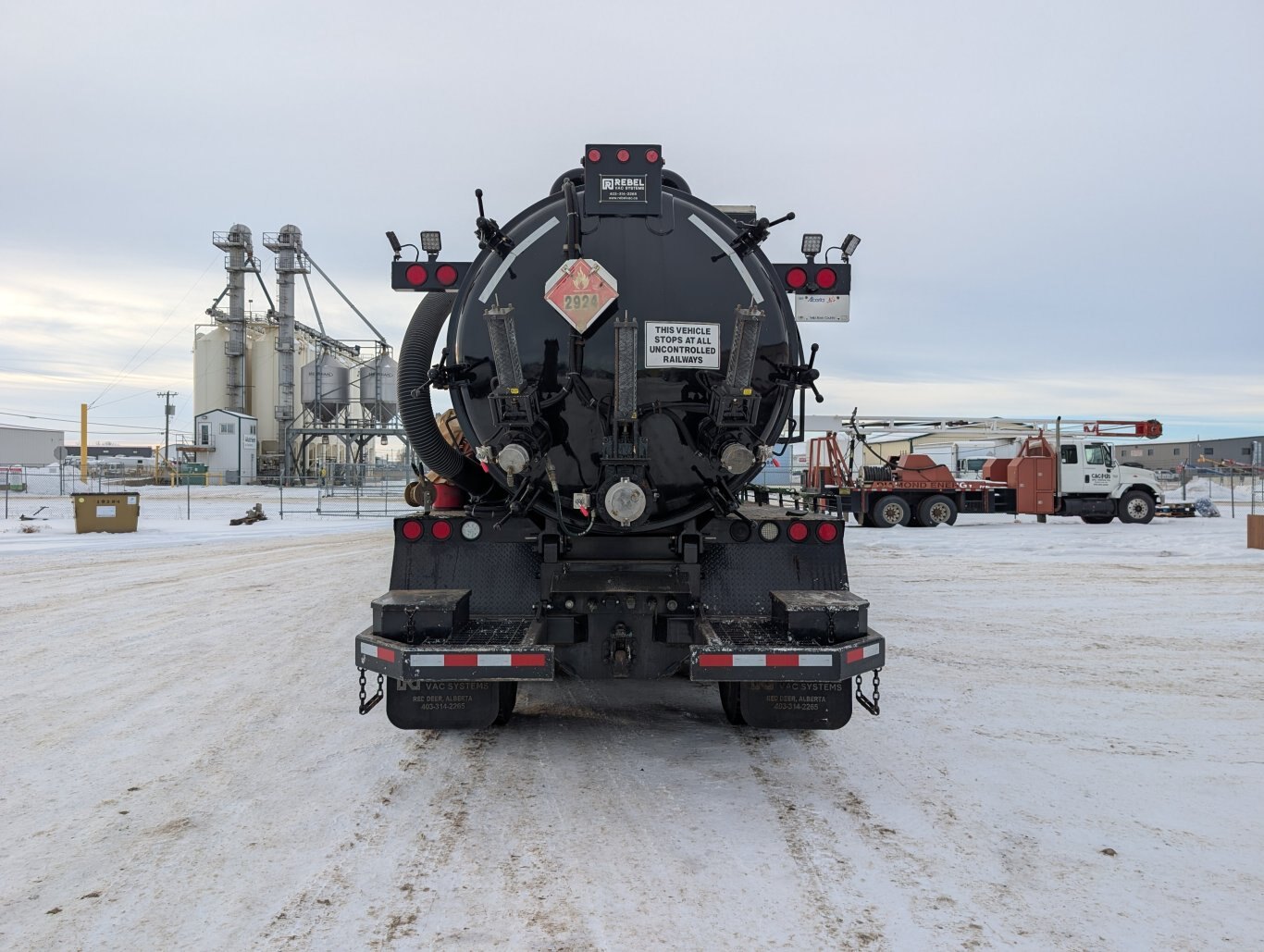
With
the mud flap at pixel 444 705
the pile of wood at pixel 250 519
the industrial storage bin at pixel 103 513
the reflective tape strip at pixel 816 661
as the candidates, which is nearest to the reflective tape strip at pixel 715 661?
the reflective tape strip at pixel 816 661

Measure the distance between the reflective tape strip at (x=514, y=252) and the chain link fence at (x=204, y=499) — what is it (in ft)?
61.3

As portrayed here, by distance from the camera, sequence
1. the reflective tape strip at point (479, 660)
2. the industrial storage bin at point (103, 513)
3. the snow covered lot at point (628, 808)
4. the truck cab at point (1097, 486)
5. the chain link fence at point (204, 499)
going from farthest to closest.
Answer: the chain link fence at point (204, 499)
the truck cab at point (1097, 486)
the industrial storage bin at point (103, 513)
the reflective tape strip at point (479, 660)
the snow covered lot at point (628, 808)

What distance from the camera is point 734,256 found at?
4609 mm

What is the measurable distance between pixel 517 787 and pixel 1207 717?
491 cm

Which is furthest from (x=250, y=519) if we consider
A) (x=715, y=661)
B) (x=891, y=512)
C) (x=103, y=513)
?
(x=715, y=661)

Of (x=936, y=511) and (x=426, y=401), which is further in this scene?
(x=936, y=511)

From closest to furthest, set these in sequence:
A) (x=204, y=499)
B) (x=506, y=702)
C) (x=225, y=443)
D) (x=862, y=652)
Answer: (x=862, y=652) < (x=506, y=702) < (x=204, y=499) < (x=225, y=443)

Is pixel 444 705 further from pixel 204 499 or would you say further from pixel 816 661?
pixel 204 499

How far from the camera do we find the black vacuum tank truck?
4.31m

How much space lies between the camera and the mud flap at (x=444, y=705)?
4523 mm

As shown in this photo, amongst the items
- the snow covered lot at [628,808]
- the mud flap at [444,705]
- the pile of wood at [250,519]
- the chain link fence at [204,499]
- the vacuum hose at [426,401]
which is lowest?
the snow covered lot at [628,808]

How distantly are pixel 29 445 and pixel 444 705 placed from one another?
10523 centimetres

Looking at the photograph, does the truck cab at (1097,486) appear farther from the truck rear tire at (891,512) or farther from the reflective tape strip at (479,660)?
the reflective tape strip at (479,660)

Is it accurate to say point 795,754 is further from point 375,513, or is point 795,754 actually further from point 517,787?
point 375,513
